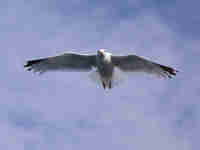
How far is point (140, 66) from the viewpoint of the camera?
22.9 m

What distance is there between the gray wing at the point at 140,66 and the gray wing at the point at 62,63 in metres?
1.43

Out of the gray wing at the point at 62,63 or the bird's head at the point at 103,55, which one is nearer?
the bird's head at the point at 103,55

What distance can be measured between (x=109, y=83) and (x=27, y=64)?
15.0 ft

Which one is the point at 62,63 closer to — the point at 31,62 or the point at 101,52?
the point at 31,62

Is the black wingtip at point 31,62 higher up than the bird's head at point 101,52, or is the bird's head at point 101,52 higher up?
the bird's head at point 101,52

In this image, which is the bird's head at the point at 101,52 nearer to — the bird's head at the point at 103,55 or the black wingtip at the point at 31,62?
the bird's head at the point at 103,55

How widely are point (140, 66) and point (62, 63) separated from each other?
4247mm

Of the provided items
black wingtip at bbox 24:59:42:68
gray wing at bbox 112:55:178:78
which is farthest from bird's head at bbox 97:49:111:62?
black wingtip at bbox 24:59:42:68

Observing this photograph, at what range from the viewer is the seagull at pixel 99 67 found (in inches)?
861

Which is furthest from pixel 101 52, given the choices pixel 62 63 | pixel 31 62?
pixel 31 62

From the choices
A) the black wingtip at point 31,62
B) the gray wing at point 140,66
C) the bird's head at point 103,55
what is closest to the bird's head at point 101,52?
the bird's head at point 103,55

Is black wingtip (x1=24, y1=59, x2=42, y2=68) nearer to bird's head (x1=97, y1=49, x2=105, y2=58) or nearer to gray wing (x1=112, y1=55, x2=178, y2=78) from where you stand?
bird's head (x1=97, y1=49, x2=105, y2=58)

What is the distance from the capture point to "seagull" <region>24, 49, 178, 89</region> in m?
21.9

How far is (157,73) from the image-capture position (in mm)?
23031
